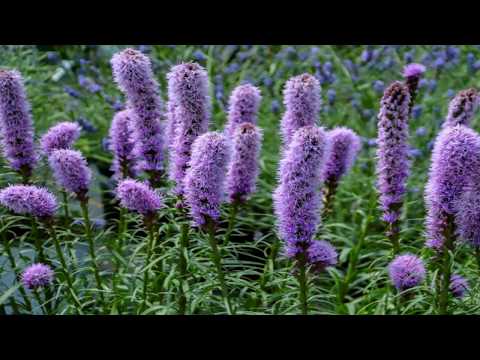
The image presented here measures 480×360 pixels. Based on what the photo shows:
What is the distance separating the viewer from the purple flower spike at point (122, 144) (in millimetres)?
2666

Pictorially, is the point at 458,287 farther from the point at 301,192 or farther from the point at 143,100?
the point at 143,100

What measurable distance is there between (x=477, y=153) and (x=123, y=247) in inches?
52.2

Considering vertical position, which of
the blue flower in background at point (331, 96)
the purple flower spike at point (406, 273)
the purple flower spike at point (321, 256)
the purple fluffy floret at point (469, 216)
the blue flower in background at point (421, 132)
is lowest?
the purple flower spike at point (406, 273)

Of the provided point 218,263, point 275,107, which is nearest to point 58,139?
point 218,263

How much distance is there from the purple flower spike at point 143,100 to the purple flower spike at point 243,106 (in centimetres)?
23

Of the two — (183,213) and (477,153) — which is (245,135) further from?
(477,153)

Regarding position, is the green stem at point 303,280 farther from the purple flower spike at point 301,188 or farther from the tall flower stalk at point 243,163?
the tall flower stalk at point 243,163

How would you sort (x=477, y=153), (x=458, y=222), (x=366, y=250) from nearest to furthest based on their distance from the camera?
(x=477, y=153), (x=458, y=222), (x=366, y=250)

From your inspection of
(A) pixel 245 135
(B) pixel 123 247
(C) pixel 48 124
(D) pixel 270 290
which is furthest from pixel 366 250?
(C) pixel 48 124

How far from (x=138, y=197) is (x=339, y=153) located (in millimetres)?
713

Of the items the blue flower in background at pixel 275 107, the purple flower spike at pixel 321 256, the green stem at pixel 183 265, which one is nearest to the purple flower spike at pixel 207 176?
the green stem at pixel 183 265
